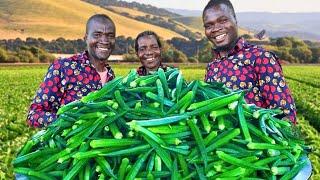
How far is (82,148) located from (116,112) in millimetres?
225

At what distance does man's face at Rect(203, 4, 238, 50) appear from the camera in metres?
4.10

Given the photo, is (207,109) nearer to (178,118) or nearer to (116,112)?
(178,118)

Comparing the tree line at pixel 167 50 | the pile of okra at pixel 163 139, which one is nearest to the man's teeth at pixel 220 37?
the pile of okra at pixel 163 139

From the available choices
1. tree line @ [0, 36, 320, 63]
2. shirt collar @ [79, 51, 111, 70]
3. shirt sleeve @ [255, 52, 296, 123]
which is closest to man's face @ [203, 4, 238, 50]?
shirt sleeve @ [255, 52, 296, 123]

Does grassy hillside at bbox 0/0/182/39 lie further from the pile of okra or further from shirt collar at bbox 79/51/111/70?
the pile of okra

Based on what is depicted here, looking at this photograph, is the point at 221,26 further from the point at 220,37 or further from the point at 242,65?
the point at 242,65

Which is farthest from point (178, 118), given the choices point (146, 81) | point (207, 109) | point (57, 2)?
point (57, 2)

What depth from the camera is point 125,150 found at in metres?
2.33

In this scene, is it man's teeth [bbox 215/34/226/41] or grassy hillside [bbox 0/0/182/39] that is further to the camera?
grassy hillside [bbox 0/0/182/39]

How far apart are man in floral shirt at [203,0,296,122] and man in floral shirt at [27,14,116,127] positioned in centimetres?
88

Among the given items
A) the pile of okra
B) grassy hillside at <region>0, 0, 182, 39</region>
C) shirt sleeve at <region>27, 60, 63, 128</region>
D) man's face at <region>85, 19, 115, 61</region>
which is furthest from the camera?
grassy hillside at <region>0, 0, 182, 39</region>

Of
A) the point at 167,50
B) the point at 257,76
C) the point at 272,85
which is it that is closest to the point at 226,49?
the point at 257,76

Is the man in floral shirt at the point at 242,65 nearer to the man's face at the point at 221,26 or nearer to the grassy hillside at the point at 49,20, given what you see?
the man's face at the point at 221,26

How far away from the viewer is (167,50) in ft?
257
